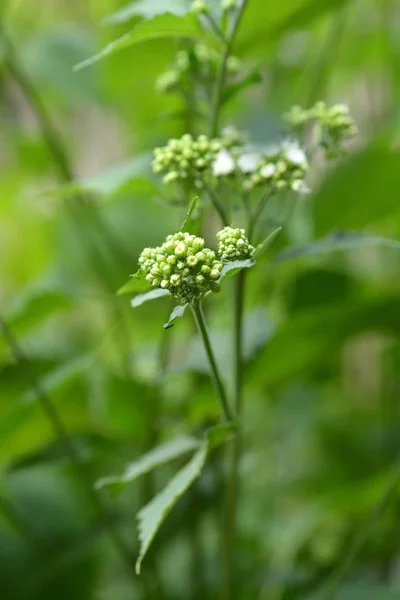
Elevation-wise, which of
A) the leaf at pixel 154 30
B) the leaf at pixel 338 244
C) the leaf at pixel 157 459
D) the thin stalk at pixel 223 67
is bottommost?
the leaf at pixel 157 459

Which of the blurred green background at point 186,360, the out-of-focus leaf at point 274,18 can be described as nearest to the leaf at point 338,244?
the blurred green background at point 186,360

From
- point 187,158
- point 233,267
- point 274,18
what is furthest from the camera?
point 274,18

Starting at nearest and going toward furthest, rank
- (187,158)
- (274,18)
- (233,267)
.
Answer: (233,267), (187,158), (274,18)

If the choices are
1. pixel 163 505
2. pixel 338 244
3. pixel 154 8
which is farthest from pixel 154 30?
pixel 163 505

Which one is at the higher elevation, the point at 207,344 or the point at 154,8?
the point at 154,8

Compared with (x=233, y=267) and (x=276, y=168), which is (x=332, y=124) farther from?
(x=233, y=267)

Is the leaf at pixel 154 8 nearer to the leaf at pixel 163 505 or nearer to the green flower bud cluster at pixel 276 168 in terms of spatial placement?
the green flower bud cluster at pixel 276 168

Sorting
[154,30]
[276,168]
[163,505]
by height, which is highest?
[154,30]
